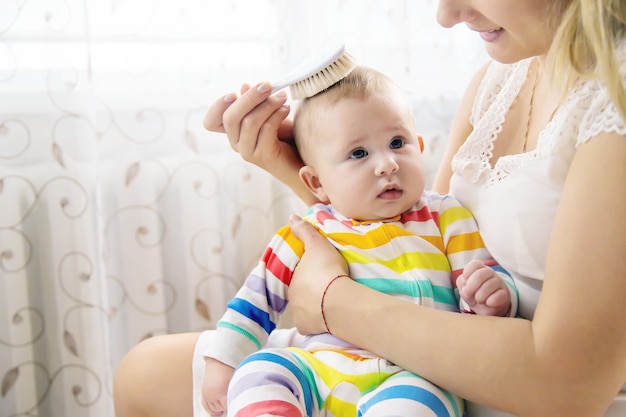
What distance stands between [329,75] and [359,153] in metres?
0.13

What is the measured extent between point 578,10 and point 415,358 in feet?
1.45

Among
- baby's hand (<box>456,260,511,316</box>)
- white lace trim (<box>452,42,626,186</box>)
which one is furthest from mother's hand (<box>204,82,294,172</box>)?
baby's hand (<box>456,260,511,316</box>)

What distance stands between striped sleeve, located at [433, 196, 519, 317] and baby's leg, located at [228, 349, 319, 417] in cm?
25

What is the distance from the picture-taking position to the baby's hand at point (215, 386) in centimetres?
94

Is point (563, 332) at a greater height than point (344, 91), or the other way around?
point (344, 91)

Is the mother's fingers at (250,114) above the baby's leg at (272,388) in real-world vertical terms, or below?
above

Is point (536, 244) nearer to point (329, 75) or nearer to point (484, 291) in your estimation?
point (484, 291)

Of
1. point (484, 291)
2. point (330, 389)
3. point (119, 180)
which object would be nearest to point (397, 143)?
point (484, 291)

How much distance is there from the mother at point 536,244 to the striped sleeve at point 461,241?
2cm

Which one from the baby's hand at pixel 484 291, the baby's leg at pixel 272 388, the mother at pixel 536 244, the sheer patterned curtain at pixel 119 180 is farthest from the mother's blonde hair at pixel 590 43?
the sheer patterned curtain at pixel 119 180

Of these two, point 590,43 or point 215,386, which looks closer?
point 590,43

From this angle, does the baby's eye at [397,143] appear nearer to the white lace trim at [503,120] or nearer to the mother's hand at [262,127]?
the white lace trim at [503,120]

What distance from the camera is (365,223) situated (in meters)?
1.00

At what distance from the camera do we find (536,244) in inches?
31.9
